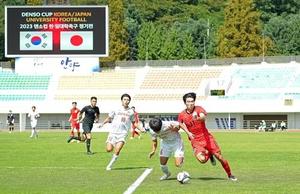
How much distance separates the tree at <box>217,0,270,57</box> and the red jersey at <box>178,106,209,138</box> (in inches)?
2867

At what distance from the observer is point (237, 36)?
89.6 metres

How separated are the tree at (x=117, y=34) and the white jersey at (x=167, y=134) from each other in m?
75.8

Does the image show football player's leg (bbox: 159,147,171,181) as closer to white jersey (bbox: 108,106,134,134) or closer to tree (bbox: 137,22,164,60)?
white jersey (bbox: 108,106,134,134)

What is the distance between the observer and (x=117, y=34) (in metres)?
94.0

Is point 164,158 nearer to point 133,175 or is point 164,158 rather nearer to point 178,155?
point 178,155

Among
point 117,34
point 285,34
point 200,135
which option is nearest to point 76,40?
point 117,34

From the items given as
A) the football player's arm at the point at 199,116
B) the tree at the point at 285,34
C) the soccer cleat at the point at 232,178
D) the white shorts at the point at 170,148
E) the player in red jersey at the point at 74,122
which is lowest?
the player in red jersey at the point at 74,122

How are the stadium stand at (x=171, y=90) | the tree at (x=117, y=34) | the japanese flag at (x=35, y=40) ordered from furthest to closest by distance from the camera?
the tree at (x=117, y=34) < the stadium stand at (x=171, y=90) < the japanese flag at (x=35, y=40)

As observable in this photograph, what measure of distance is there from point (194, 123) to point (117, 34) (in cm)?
7845

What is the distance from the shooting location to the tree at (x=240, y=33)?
89.2m

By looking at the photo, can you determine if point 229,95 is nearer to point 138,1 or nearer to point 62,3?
point 62,3

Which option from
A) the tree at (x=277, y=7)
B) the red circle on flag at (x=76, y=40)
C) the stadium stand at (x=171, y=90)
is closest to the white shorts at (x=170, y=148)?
the red circle on flag at (x=76, y=40)

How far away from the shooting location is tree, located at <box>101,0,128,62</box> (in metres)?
93.2

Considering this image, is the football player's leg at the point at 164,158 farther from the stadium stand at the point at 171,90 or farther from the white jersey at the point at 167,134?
the stadium stand at the point at 171,90
